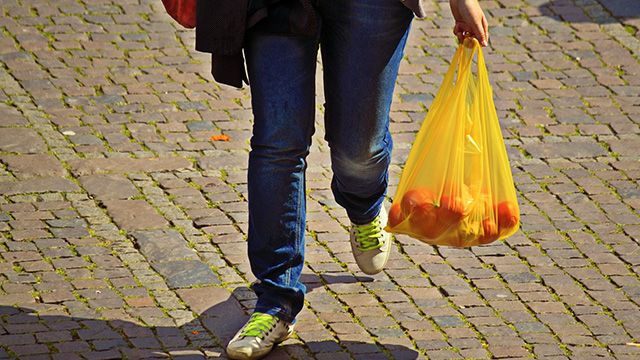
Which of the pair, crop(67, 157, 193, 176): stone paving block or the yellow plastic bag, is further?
crop(67, 157, 193, 176): stone paving block

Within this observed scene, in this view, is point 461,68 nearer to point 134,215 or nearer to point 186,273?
point 186,273

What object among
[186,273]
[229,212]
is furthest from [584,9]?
[186,273]

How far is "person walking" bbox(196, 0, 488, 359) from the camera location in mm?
3154

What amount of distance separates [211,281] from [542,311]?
4.43ft

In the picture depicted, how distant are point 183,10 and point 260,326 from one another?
3.90ft

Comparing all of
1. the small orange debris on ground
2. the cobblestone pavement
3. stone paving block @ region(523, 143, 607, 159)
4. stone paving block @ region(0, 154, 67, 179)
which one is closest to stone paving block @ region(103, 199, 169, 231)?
the cobblestone pavement

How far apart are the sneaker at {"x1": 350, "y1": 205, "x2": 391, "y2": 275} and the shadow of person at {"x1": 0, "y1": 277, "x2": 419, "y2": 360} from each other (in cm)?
47

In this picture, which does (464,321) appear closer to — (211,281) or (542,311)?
(542,311)

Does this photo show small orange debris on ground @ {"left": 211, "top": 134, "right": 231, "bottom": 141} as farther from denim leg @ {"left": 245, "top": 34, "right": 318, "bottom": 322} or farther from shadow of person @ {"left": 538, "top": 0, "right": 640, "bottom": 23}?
shadow of person @ {"left": 538, "top": 0, "right": 640, "bottom": 23}

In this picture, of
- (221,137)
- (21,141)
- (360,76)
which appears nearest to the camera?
(360,76)

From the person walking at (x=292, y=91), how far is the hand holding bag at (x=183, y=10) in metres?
0.20

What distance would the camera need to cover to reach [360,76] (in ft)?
10.8

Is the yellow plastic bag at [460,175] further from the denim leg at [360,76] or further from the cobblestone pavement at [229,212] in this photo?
the cobblestone pavement at [229,212]

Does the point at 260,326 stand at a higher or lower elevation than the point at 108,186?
higher
